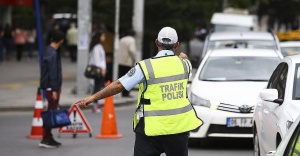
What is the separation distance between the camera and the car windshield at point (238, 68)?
14.6 metres

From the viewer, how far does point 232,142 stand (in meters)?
14.6

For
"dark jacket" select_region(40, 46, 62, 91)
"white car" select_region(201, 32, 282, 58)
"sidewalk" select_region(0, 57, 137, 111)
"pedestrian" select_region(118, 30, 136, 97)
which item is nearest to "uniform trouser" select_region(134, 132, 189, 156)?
"dark jacket" select_region(40, 46, 62, 91)

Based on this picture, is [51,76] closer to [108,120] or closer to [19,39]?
[108,120]

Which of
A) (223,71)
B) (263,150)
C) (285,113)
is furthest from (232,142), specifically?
(285,113)

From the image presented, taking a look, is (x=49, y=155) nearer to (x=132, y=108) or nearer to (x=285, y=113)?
(x=285, y=113)

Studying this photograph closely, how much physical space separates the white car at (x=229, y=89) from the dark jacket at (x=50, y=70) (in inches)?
77.4

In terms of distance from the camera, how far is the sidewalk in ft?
66.8

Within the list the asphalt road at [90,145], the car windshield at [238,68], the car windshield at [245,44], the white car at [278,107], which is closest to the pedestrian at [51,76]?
the asphalt road at [90,145]

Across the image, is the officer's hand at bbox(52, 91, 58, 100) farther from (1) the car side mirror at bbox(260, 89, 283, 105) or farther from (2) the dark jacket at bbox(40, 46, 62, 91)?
(1) the car side mirror at bbox(260, 89, 283, 105)

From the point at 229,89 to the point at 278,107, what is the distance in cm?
379

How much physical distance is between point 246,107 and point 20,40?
29.6 meters

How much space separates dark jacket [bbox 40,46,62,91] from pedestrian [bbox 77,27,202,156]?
565 cm

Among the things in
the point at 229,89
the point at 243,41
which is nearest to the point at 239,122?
the point at 229,89

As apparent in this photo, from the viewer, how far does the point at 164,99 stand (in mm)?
7949
